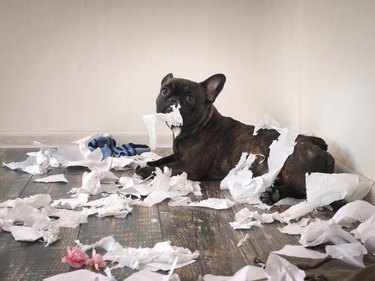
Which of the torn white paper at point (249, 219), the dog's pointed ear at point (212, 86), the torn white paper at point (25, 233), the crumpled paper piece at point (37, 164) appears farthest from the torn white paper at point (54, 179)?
the torn white paper at point (249, 219)

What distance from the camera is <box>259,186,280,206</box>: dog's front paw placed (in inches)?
75.0

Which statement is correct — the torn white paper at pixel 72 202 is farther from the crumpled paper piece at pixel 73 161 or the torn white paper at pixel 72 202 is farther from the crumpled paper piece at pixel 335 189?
the crumpled paper piece at pixel 335 189

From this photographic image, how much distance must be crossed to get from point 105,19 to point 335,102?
5.70 ft

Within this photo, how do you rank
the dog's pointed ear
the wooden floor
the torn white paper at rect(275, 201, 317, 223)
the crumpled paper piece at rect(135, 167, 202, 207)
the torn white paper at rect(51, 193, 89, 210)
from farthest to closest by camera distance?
the dog's pointed ear < the crumpled paper piece at rect(135, 167, 202, 207) < the torn white paper at rect(51, 193, 89, 210) < the torn white paper at rect(275, 201, 317, 223) < the wooden floor

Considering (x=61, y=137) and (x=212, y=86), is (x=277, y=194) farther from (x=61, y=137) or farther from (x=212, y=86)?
(x=61, y=137)

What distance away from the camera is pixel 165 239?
59.6 inches

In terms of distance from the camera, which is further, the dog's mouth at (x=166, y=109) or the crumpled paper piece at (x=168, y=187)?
the dog's mouth at (x=166, y=109)

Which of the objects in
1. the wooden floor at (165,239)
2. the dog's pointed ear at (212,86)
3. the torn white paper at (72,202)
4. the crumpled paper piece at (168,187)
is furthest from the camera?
the dog's pointed ear at (212,86)

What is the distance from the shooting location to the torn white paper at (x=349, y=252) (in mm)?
1312

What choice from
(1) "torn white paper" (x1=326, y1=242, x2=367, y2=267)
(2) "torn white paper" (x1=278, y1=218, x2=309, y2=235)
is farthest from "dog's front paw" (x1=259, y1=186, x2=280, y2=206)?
(1) "torn white paper" (x1=326, y1=242, x2=367, y2=267)

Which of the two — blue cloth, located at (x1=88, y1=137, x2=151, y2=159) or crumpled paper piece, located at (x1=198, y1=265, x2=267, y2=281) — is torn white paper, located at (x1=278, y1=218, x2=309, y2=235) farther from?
blue cloth, located at (x1=88, y1=137, x2=151, y2=159)

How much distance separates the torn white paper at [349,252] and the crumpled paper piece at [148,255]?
1.26ft

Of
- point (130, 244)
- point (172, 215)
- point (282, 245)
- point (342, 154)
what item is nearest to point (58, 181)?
point (172, 215)

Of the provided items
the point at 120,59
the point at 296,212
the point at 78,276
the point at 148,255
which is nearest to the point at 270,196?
the point at 296,212
